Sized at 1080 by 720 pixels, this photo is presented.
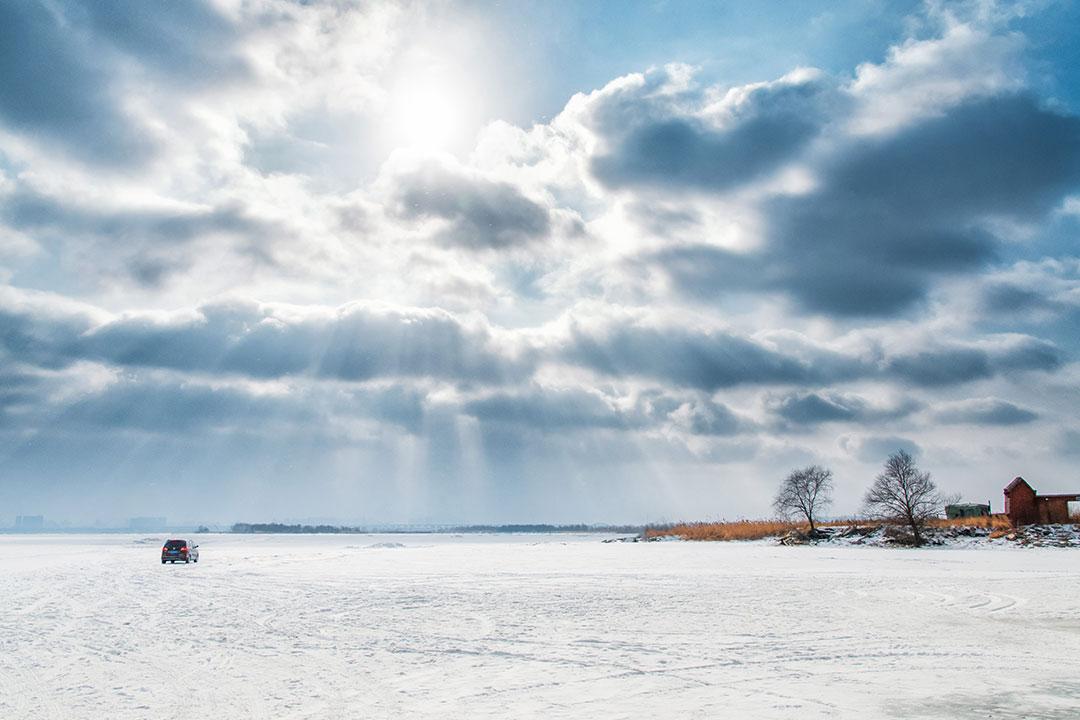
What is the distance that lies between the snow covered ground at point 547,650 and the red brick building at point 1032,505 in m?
58.1

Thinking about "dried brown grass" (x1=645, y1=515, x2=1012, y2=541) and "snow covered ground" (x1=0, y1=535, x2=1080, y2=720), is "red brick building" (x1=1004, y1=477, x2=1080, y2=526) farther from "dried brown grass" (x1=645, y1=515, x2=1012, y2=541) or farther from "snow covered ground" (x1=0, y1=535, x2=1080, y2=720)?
"snow covered ground" (x1=0, y1=535, x2=1080, y2=720)

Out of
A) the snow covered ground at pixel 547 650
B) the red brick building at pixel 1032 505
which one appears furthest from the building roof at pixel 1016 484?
the snow covered ground at pixel 547 650

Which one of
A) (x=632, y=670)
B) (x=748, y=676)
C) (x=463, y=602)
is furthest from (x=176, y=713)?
(x=463, y=602)

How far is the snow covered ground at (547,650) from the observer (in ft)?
40.7

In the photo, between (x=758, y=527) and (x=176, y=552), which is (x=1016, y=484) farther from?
(x=176, y=552)

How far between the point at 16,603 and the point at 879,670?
2820 centimetres

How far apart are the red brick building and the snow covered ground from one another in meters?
58.1

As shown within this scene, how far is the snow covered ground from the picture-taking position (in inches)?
489

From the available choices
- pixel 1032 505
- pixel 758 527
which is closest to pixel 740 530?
pixel 758 527

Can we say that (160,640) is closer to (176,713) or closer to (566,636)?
(176,713)

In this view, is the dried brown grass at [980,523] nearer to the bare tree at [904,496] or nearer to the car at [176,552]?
the bare tree at [904,496]

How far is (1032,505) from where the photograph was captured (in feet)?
281

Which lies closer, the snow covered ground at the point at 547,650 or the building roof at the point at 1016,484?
the snow covered ground at the point at 547,650

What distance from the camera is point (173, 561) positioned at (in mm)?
57250
